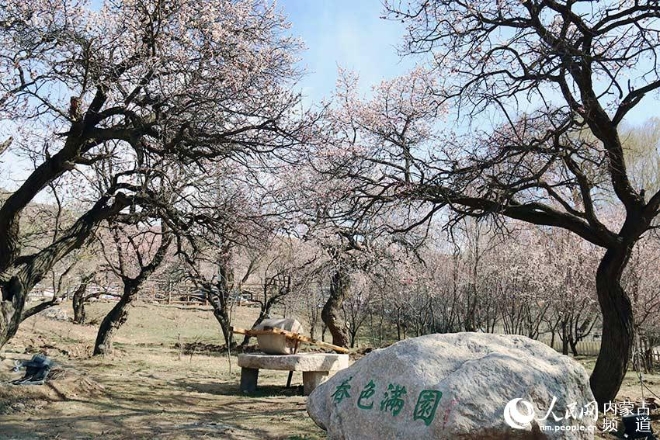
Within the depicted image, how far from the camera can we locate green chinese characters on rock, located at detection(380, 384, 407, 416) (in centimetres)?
481

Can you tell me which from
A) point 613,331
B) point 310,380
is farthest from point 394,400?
point 310,380

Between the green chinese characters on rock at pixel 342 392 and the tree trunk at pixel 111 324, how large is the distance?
1026 cm

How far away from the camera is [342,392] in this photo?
5320mm

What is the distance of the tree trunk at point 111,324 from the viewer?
46.9 feet

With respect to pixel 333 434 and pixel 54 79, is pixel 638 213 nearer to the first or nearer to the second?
pixel 333 434

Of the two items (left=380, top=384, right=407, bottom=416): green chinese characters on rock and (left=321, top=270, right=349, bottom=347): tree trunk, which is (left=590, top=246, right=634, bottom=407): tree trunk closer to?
(left=380, top=384, right=407, bottom=416): green chinese characters on rock

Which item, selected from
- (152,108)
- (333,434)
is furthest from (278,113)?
(333,434)

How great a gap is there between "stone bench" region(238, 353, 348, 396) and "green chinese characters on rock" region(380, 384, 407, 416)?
5.53 metres

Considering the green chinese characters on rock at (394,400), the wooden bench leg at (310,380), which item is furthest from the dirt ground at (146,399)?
the green chinese characters on rock at (394,400)

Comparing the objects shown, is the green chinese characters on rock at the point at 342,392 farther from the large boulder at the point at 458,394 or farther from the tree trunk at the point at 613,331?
the tree trunk at the point at 613,331

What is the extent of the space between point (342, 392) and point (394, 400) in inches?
24.1

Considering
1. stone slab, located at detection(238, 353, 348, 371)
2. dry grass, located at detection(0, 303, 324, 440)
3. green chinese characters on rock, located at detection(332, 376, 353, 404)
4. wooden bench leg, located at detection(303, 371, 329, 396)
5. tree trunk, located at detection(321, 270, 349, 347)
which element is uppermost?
tree trunk, located at detection(321, 270, 349, 347)

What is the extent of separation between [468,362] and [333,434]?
1334 millimetres

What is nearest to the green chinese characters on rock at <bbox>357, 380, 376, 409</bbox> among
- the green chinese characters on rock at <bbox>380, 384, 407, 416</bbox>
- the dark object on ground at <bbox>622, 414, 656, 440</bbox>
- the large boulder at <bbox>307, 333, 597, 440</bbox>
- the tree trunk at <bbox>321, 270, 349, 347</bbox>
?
the large boulder at <bbox>307, 333, 597, 440</bbox>
